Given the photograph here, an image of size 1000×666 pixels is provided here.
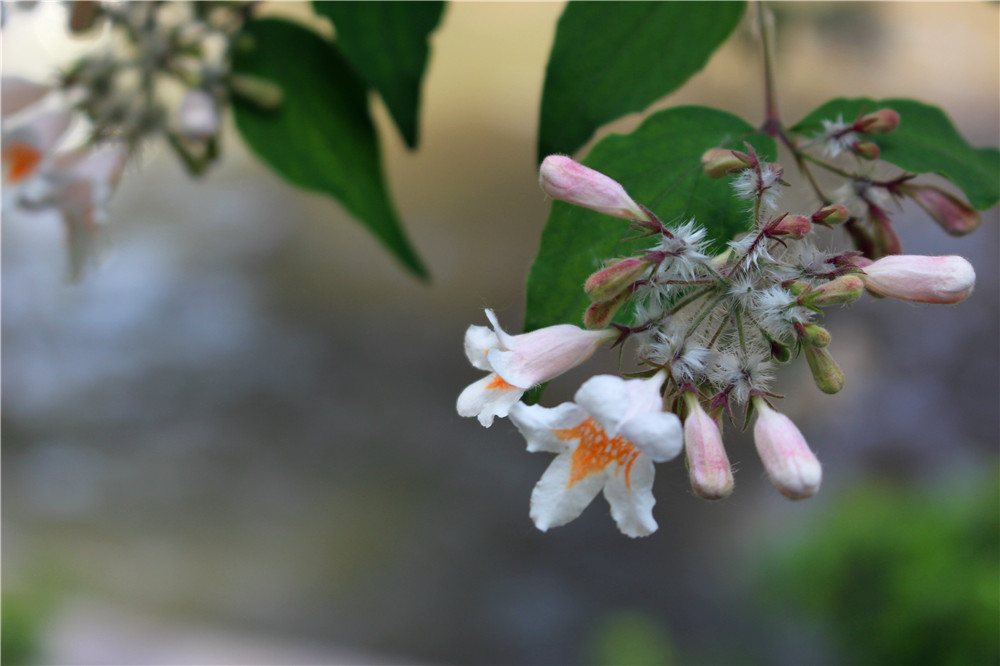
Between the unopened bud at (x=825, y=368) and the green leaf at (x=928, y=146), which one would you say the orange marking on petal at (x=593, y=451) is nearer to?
the unopened bud at (x=825, y=368)

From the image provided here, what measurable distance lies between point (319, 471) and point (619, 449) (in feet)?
8.20

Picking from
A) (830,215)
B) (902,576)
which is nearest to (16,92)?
(830,215)

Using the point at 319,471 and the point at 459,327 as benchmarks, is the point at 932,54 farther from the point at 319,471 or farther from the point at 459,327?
the point at 319,471

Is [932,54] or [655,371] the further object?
[932,54]

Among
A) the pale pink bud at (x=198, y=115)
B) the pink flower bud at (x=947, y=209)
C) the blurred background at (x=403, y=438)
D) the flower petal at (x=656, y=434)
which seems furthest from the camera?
the blurred background at (x=403, y=438)

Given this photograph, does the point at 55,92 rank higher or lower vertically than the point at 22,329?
higher

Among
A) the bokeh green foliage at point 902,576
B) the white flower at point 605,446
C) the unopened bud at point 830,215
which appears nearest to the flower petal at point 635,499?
the white flower at point 605,446

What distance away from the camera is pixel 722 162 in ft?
1.01

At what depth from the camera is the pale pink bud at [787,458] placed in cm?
28

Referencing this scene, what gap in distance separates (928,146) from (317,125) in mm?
362

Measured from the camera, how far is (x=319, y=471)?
2.69 meters

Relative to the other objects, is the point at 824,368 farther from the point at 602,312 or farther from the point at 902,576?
the point at 902,576

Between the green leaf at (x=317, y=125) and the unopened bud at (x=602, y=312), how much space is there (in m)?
0.27

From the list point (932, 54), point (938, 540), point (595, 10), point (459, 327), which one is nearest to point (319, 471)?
point (459, 327)
